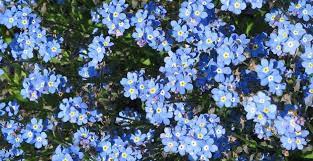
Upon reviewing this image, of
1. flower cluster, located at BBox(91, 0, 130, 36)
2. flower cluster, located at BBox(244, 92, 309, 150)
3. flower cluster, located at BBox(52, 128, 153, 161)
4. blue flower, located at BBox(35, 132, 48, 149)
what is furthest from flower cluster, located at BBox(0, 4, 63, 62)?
flower cluster, located at BBox(244, 92, 309, 150)

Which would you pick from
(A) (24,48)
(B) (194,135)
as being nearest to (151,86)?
(B) (194,135)

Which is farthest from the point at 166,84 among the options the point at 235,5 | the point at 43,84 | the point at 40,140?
the point at 40,140

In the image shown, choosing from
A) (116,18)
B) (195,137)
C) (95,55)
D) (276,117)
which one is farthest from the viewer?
(116,18)

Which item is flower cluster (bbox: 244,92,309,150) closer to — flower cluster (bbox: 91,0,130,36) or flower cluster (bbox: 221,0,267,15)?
flower cluster (bbox: 221,0,267,15)

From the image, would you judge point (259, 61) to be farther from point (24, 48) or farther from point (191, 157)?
point (24, 48)

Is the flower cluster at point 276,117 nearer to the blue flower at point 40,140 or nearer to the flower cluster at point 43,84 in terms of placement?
the flower cluster at point 43,84

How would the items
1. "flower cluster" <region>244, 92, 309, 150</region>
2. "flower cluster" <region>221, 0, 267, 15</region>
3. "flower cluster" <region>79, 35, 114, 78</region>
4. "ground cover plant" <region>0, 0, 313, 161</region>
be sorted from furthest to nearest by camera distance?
"flower cluster" <region>79, 35, 114, 78</region>, "flower cluster" <region>221, 0, 267, 15</region>, "ground cover plant" <region>0, 0, 313, 161</region>, "flower cluster" <region>244, 92, 309, 150</region>

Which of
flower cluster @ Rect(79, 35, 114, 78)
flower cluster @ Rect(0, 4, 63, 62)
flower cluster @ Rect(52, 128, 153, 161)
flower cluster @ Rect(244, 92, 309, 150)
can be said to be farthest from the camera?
flower cluster @ Rect(0, 4, 63, 62)

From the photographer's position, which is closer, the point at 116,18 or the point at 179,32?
the point at 179,32

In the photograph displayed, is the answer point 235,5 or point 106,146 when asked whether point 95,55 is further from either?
point 235,5

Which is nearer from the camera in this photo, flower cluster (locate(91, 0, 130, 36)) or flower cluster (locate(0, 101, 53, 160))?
flower cluster (locate(0, 101, 53, 160))

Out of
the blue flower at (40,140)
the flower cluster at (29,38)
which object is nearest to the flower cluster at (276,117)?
the blue flower at (40,140)

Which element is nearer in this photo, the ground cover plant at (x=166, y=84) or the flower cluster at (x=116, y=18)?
the ground cover plant at (x=166, y=84)
